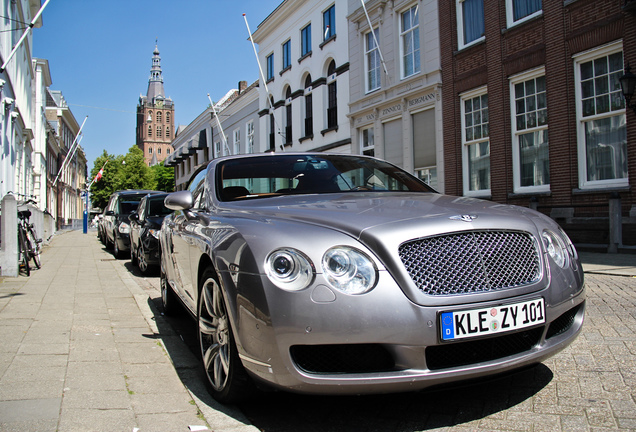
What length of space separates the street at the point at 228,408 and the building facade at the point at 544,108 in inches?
289

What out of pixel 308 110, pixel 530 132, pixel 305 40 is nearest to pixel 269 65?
pixel 305 40

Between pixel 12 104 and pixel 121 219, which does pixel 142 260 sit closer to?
pixel 121 219

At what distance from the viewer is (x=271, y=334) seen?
91.6 inches

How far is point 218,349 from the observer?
293cm

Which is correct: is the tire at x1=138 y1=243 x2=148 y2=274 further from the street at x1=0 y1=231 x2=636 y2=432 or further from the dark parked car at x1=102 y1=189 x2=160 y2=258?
the street at x1=0 y1=231 x2=636 y2=432

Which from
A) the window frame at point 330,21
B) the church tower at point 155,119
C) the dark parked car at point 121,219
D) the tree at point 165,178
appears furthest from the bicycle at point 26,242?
the church tower at point 155,119

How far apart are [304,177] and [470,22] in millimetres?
13364

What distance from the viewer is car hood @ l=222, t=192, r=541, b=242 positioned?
2498mm

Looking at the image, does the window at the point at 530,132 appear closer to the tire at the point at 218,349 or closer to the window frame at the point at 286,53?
the tire at the point at 218,349

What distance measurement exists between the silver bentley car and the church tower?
159753 millimetres

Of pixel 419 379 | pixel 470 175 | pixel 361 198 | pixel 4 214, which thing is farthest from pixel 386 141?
pixel 419 379

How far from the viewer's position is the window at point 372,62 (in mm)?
19500

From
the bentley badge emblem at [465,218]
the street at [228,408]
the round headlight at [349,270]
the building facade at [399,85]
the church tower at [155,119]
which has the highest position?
the church tower at [155,119]

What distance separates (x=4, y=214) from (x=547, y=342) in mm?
8494
